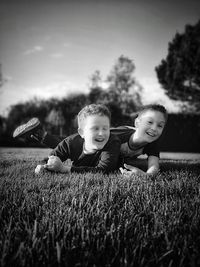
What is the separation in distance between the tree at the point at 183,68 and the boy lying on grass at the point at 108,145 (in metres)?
14.9

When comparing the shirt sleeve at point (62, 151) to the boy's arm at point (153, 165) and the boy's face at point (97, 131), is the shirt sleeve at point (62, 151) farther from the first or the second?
the boy's arm at point (153, 165)

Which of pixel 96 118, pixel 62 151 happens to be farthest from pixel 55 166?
pixel 96 118

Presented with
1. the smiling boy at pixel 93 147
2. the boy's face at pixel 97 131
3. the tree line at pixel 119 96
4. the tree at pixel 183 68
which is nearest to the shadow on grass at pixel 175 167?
the smiling boy at pixel 93 147

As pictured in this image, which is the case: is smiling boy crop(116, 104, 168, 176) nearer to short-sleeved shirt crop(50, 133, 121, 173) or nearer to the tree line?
short-sleeved shirt crop(50, 133, 121, 173)

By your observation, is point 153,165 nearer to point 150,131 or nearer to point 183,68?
point 150,131

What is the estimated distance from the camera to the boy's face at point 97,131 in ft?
8.68

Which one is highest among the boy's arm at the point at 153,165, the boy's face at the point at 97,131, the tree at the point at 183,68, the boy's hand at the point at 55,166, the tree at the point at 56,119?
the tree at the point at 183,68

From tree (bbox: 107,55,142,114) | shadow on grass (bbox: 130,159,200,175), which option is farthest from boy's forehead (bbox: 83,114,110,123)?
tree (bbox: 107,55,142,114)

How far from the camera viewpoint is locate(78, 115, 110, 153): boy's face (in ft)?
8.68

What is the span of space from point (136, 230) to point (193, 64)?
57.2ft

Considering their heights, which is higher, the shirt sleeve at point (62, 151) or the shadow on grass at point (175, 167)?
the shirt sleeve at point (62, 151)

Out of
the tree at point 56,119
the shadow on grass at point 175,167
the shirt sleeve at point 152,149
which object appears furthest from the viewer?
the tree at point 56,119

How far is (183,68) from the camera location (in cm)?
1723

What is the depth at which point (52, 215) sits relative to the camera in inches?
45.1
